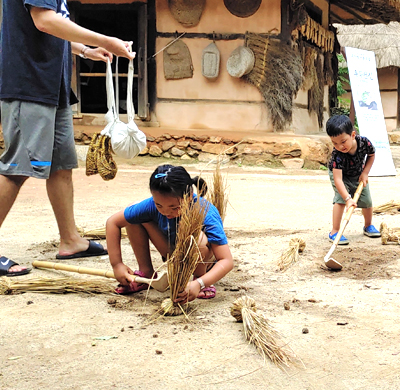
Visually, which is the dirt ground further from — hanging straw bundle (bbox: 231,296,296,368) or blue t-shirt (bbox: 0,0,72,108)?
blue t-shirt (bbox: 0,0,72,108)

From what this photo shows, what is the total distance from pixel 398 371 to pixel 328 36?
432 inches

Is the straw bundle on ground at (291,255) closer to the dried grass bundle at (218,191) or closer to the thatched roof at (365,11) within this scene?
the dried grass bundle at (218,191)

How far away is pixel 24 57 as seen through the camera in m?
2.75

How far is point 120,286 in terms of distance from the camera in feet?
8.06

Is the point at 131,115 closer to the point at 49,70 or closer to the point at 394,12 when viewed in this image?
the point at 49,70

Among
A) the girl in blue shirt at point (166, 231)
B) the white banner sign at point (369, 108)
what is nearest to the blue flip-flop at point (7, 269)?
the girl in blue shirt at point (166, 231)

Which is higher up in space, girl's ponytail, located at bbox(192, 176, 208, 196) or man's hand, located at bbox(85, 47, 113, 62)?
man's hand, located at bbox(85, 47, 113, 62)

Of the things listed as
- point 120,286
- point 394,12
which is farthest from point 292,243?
point 394,12

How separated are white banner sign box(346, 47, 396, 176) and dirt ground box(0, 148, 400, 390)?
4.51 meters

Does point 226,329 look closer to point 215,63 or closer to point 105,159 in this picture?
point 105,159

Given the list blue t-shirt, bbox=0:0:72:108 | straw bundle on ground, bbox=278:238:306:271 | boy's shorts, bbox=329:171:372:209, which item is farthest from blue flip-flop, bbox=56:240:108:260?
boy's shorts, bbox=329:171:372:209

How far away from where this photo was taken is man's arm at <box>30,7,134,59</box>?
246cm

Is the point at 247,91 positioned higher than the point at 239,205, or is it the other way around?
the point at 247,91

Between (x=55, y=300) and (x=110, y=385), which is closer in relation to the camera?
(x=110, y=385)
